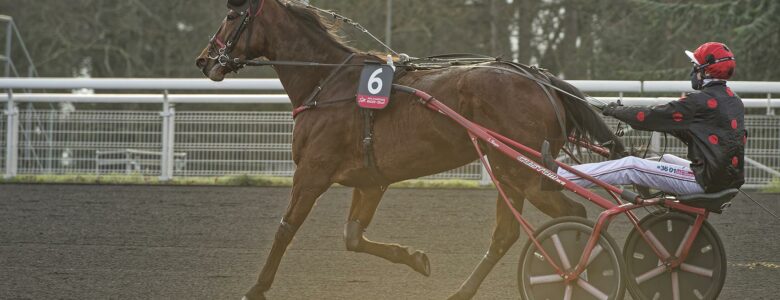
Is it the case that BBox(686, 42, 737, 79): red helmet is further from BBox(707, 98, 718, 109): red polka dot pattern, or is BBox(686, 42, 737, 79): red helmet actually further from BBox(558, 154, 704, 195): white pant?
BBox(558, 154, 704, 195): white pant

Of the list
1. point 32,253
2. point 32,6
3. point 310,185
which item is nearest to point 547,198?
point 310,185

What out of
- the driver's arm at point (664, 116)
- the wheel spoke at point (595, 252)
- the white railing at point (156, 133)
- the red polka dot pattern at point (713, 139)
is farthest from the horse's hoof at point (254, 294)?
the white railing at point (156, 133)

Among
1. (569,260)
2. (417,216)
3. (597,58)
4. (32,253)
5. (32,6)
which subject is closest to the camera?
(569,260)

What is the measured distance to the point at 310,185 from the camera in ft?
18.3

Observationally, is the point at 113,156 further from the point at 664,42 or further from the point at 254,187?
the point at 664,42

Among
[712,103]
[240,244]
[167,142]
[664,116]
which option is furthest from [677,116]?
[167,142]

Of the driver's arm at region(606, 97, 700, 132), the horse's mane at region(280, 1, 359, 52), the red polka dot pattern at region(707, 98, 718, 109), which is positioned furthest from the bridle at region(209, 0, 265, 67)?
the red polka dot pattern at region(707, 98, 718, 109)

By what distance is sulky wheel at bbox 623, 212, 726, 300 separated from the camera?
16.2 feet

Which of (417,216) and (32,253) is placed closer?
(32,253)

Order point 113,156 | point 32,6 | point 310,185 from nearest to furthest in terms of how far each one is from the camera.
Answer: point 310,185 < point 113,156 < point 32,6

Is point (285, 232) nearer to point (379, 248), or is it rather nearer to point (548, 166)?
point (379, 248)

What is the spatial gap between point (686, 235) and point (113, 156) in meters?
9.08

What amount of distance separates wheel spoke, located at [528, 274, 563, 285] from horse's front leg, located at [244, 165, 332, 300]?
1299 mm

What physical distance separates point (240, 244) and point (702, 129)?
400cm
